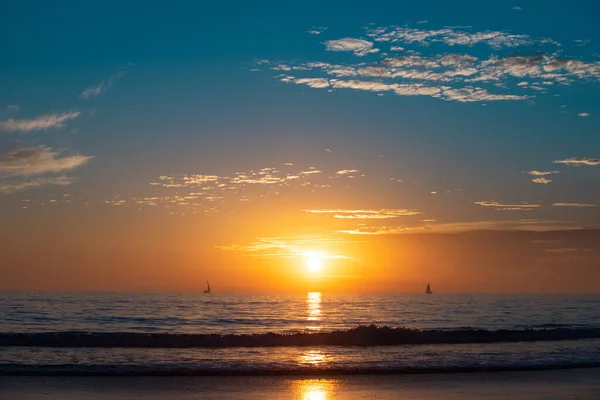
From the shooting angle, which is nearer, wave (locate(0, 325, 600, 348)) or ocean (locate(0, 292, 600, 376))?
ocean (locate(0, 292, 600, 376))

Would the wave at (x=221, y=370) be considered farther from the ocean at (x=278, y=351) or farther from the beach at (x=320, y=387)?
the beach at (x=320, y=387)

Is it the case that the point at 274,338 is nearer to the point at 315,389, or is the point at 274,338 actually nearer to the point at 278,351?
the point at 278,351

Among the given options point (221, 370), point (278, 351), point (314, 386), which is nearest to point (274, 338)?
point (278, 351)

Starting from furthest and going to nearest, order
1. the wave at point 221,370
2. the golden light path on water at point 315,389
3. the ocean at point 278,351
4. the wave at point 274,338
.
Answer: the wave at point 274,338, the ocean at point 278,351, the wave at point 221,370, the golden light path on water at point 315,389

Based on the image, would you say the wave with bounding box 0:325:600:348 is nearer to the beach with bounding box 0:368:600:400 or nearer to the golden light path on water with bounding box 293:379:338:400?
the beach with bounding box 0:368:600:400

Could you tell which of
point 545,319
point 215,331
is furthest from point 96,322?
point 545,319

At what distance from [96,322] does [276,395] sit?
39149 mm

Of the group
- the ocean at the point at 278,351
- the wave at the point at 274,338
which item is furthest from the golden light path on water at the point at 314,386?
the wave at the point at 274,338

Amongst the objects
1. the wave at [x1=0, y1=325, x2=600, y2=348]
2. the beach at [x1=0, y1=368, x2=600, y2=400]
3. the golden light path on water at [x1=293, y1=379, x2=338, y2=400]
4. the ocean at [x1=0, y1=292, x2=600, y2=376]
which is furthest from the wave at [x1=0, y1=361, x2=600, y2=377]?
the wave at [x1=0, y1=325, x2=600, y2=348]

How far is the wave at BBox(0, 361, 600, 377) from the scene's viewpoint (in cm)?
2247

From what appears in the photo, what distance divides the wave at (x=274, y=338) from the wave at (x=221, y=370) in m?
9.96

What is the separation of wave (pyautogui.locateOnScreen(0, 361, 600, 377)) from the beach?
879 mm

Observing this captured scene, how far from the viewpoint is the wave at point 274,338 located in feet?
112

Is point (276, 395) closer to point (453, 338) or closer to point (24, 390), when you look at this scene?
point (24, 390)
